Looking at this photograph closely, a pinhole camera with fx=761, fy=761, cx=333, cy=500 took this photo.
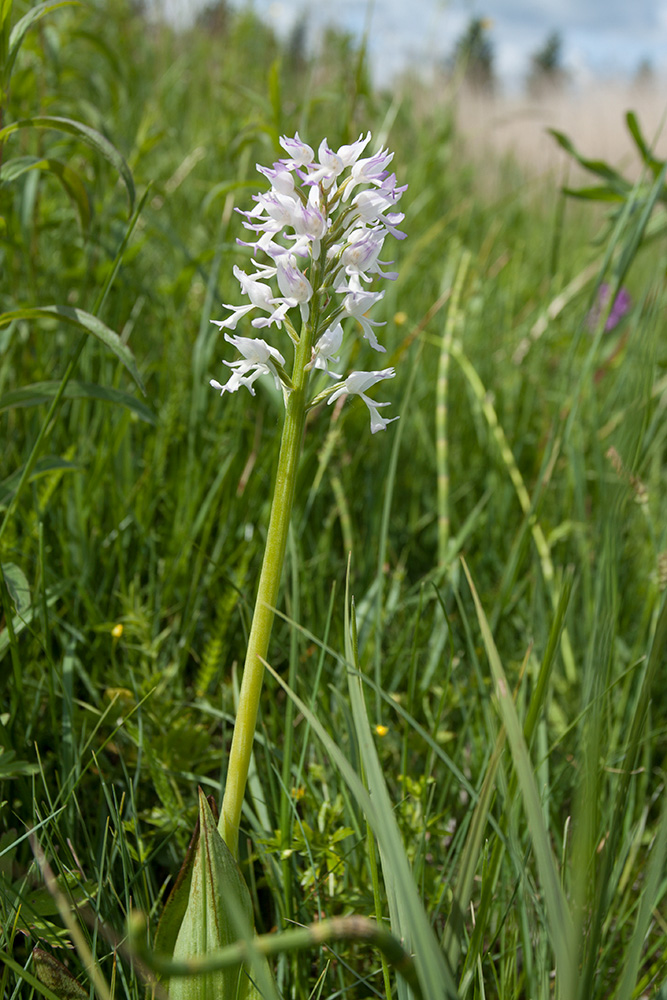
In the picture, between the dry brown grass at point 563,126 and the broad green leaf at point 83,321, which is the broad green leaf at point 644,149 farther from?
the dry brown grass at point 563,126

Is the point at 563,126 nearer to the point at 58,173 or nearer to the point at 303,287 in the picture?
the point at 58,173

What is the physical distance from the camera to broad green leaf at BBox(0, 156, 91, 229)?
114cm

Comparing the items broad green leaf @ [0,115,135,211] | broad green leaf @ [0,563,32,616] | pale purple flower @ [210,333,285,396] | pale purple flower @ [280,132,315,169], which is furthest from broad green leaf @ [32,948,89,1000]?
broad green leaf @ [0,115,135,211]

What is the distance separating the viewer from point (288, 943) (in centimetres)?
37

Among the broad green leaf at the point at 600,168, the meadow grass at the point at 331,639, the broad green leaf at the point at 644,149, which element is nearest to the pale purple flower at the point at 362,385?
the meadow grass at the point at 331,639

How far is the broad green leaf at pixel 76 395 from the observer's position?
1103mm

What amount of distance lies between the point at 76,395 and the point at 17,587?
0.29m

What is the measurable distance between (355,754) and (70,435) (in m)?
1.00

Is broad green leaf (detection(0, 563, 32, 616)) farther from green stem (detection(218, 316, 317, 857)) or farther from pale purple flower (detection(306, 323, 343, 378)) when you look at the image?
pale purple flower (detection(306, 323, 343, 378))

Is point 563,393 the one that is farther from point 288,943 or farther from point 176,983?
point 288,943

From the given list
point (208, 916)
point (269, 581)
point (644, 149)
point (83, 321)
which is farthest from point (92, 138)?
point (644, 149)

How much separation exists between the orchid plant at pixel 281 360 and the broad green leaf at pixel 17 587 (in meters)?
0.43

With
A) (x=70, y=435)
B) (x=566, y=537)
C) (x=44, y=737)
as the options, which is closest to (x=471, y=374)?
(x=566, y=537)

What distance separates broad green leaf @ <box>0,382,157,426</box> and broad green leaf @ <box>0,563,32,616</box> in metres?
0.24
